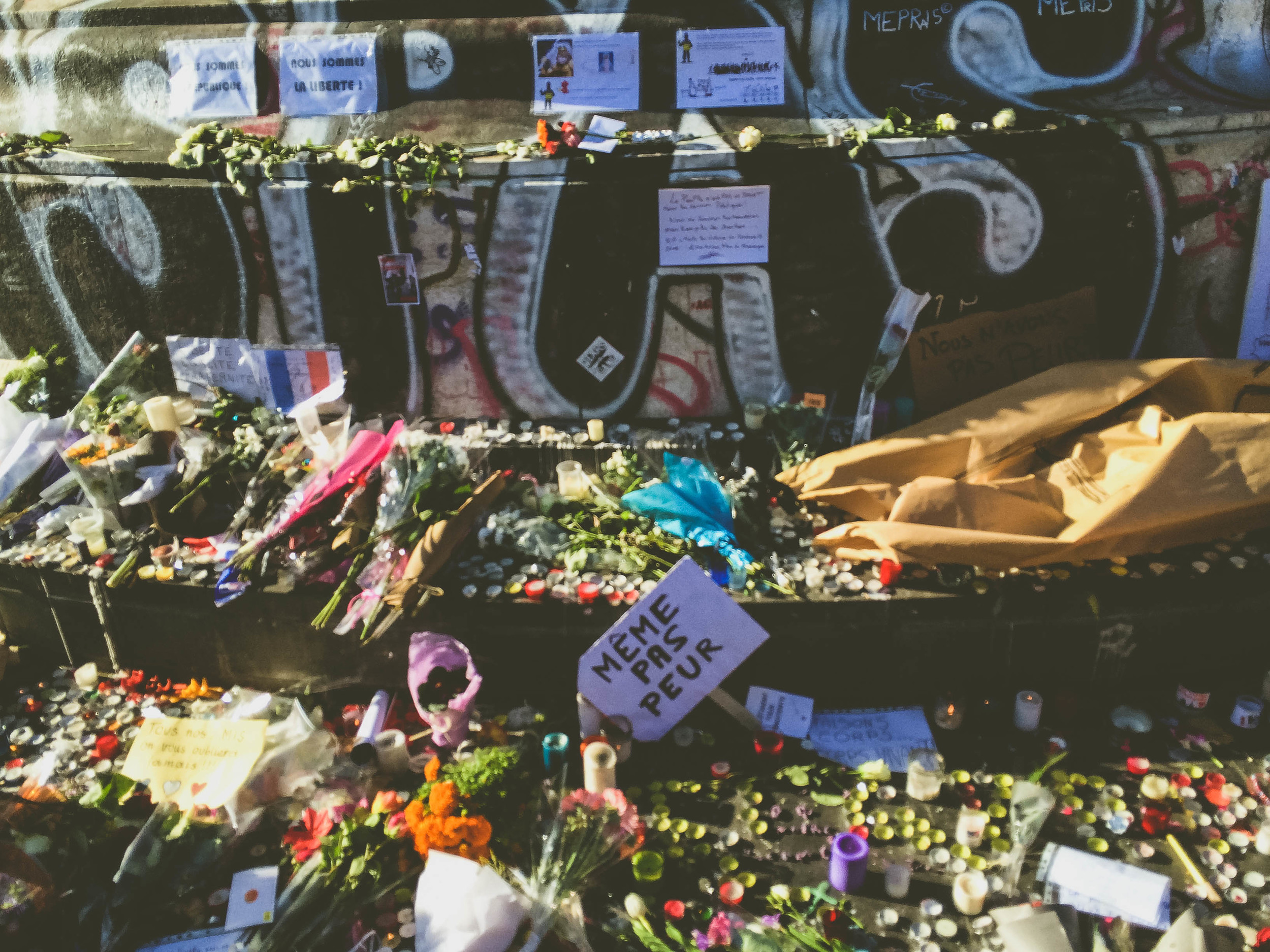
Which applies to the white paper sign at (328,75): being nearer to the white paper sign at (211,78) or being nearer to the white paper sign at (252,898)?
the white paper sign at (211,78)

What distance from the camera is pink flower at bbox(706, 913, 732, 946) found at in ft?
9.46

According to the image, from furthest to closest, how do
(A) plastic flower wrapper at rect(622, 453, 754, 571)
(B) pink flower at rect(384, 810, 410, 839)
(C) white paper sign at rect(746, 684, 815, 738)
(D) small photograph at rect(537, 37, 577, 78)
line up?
(D) small photograph at rect(537, 37, 577, 78) < (A) plastic flower wrapper at rect(622, 453, 754, 571) < (C) white paper sign at rect(746, 684, 815, 738) < (B) pink flower at rect(384, 810, 410, 839)

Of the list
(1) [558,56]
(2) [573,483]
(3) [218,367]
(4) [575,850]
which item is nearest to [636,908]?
(4) [575,850]

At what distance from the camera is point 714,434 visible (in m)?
4.64

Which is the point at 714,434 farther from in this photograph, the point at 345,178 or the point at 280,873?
the point at 280,873

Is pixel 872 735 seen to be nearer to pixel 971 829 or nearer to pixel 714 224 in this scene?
pixel 971 829

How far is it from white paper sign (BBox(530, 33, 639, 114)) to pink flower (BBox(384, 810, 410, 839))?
3.50 meters

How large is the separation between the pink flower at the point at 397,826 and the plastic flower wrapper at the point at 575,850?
412mm

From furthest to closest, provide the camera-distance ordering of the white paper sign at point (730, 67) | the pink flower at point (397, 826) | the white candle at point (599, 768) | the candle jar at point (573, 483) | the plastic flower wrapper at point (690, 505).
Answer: the white paper sign at point (730, 67)
the candle jar at point (573, 483)
the plastic flower wrapper at point (690, 505)
the white candle at point (599, 768)
the pink flower at point (397, 826)

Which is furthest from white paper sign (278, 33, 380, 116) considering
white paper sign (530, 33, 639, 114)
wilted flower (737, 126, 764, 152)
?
wilted flower (737, 126, 764, 152)

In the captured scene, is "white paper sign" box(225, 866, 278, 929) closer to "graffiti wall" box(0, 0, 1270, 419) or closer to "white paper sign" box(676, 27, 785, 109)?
"graffiti wall" box(0, 0, 1270, 419)

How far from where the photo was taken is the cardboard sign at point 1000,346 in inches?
175

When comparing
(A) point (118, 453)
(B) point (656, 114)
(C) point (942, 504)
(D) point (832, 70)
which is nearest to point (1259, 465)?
(C) point (942, 504)

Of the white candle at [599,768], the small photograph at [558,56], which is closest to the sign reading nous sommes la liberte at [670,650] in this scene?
the white candle at [599,768]
